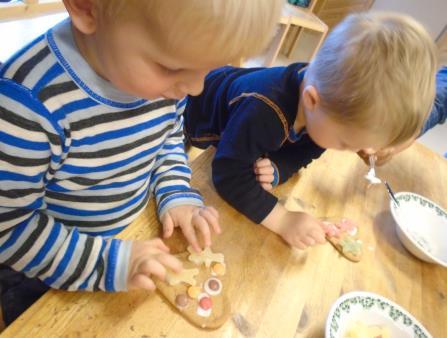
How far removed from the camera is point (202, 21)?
304 mm

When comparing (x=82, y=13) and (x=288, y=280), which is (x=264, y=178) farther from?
(x=82, y=13)

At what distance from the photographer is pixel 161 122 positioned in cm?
53

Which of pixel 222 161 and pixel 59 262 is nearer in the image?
pixel 59 262

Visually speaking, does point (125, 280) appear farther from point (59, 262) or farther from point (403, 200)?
point (403, 200)

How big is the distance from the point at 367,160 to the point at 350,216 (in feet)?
0.68

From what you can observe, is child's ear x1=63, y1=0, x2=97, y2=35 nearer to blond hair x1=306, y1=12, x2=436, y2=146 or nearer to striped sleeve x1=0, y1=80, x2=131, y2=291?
striped sleeve x1=0, y1=80, x2=131, y2=291

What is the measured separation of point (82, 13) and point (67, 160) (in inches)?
6.8

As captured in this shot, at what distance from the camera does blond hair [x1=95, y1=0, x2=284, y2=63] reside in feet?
0.98

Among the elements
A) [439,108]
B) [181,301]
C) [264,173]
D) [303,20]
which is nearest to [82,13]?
[181,301]

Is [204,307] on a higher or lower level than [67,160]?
lower

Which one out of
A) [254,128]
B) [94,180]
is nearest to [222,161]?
[254,128]

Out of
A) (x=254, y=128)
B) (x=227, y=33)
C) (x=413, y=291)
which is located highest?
(x=227, y=33)

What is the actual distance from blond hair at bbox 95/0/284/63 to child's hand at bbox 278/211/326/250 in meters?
0.36

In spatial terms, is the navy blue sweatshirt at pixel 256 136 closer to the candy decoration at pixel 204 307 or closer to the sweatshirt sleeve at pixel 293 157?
the sweatshirt sleeve at pixel 293 157
